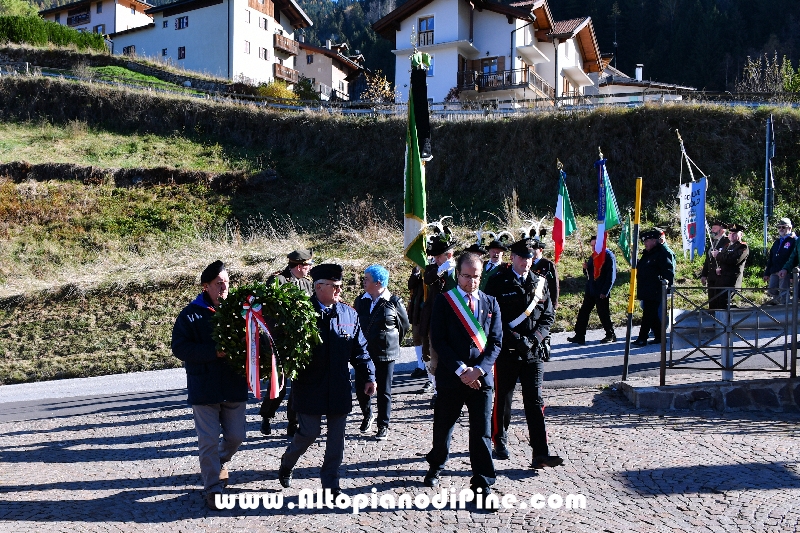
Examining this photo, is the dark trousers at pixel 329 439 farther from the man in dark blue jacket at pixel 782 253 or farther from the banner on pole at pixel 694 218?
the banner on pole at pixel 694 218

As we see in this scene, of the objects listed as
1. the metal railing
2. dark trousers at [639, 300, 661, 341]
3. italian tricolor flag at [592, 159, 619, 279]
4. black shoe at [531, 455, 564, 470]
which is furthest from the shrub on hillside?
black shoe at [531, 455, 564, 470]

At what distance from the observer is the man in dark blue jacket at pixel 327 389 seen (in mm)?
5762

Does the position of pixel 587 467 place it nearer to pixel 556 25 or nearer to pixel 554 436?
pixel 554 436

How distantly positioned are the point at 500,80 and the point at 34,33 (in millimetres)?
31562

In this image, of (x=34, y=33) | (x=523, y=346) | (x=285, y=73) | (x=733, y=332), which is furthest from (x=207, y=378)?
(x=285, y=73)

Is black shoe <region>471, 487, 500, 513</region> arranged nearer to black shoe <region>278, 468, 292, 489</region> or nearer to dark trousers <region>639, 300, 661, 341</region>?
black shoe <region>278, 468, 292, 489</region>

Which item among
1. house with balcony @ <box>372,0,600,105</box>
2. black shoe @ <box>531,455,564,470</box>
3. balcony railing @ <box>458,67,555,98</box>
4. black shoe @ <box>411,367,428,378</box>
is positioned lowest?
black shoe @ <box>411,367,428,378</box>

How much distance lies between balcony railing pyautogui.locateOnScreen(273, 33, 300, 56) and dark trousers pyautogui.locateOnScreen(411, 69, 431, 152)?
53.4 m

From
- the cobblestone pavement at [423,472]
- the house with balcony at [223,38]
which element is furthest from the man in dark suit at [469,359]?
the house with balcony at [223,38]

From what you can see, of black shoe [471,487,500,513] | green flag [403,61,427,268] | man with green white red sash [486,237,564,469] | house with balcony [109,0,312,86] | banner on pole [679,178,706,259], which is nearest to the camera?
black shoe [471,487,500,513]

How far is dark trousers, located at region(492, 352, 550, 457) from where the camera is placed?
249 inches

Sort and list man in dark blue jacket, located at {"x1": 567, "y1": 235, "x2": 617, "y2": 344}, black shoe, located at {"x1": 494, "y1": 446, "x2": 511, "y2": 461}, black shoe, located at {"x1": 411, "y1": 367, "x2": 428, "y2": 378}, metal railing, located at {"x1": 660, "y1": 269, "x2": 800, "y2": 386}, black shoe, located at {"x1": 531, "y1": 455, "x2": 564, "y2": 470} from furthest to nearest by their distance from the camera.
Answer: man in dark blue jacket, located at {"x1": 567, "y1": 235, "x2": 617, "y2": 344} < black shoe, located at {"x1": 411, "y1": 367, "x2": 428, "y2": 378} < metal railing, located at {"x1": 660, "y1": 269, "x2": 800, "y2": 386} < black shoe, located at {"x1": 494, "y1": 446, "x2": 511, "y2": 461} < black shoe, located at {"x1": 531, "y1": 455, "x2": 564, "y2": 470}

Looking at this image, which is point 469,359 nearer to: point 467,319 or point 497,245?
point 467,319

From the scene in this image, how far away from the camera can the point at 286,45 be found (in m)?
59.8
